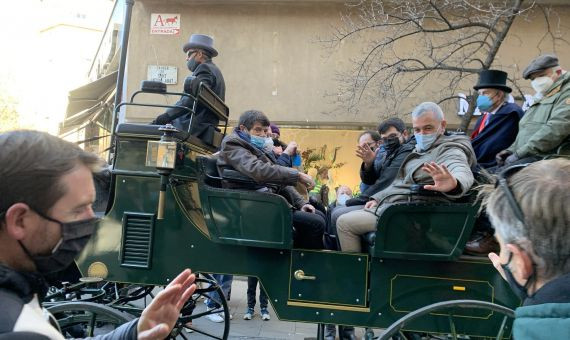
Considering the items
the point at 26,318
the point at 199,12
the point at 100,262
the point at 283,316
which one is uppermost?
the point at 199,12

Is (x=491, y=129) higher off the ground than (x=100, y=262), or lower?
higher

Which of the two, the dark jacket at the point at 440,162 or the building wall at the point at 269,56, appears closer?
the dark jacket at the point at 440,162

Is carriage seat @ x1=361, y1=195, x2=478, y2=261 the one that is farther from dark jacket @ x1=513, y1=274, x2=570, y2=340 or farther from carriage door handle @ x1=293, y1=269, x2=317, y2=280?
dark jacket @ x1=513, y1=274, x2=570, y2=340

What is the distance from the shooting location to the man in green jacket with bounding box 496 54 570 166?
2953 millimetres

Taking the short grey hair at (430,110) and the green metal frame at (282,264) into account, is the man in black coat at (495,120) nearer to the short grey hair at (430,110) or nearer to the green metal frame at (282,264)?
the short grey hair at (430,110)

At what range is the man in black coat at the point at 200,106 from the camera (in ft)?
12.1

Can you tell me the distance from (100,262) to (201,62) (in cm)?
192

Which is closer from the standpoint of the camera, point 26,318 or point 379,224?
point 26,318

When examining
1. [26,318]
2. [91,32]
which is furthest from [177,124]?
[91,32]

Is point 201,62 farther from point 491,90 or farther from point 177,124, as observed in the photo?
point 491,90

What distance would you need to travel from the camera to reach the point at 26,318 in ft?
3.03

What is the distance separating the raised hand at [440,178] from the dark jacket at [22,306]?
82.6 inches

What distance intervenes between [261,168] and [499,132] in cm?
195

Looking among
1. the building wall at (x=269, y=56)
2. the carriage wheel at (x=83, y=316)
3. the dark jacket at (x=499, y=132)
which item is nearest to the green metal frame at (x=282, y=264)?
the carriage wheel at (x=83, y=316)
